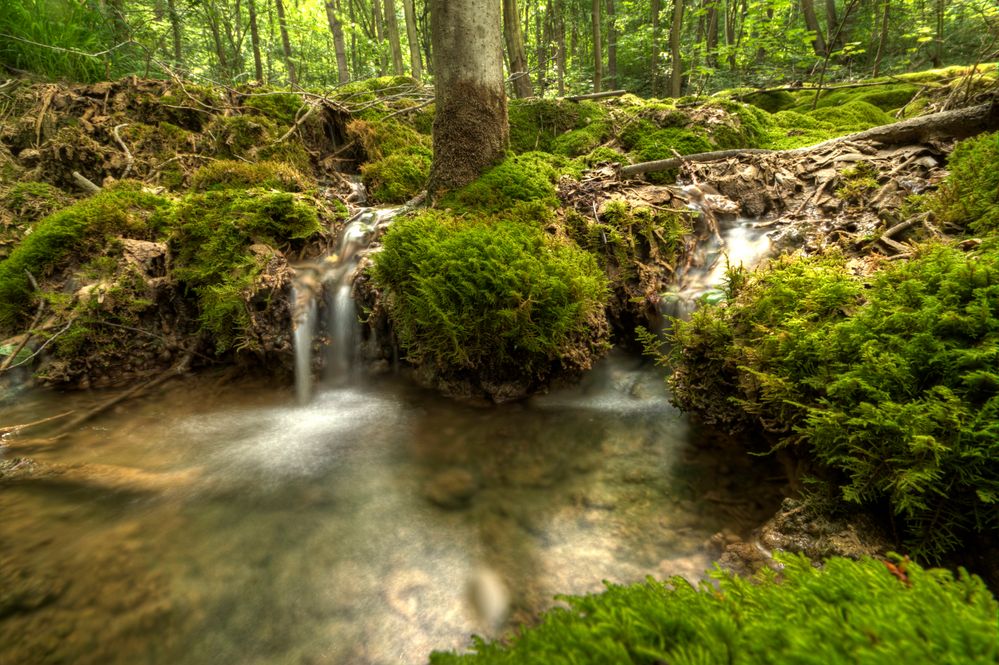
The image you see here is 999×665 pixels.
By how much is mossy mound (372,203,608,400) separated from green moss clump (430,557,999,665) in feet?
8.74

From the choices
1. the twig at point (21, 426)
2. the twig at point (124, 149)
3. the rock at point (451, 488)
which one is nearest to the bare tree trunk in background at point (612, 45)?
the twig at point (124, 149)

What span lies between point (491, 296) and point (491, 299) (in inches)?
1.0

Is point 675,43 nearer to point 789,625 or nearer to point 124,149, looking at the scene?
point 124,149

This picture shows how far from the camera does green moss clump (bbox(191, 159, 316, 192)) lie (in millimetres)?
5797

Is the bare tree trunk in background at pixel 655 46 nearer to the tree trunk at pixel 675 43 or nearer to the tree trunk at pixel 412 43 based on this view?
the tree trunk at pixel 675 43

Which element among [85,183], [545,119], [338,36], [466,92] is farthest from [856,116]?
[338,36]

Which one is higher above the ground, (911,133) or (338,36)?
(338,36)

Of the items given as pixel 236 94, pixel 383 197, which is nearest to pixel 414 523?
pixel 383 197

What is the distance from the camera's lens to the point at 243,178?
Answer: 5.82 meters

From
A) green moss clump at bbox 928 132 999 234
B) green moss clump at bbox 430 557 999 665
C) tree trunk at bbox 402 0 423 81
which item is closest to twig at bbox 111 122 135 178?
green moss clump at bbox 430 557 999 665

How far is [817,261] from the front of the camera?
135 inches

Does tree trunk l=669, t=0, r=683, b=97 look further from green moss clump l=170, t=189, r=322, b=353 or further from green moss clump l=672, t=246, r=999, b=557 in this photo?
green moss clump l=672, t=246, r=999, b=557

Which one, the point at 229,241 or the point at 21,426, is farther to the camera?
the point at 229,241

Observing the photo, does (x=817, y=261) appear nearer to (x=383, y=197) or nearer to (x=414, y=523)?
(x=414, y=523)
